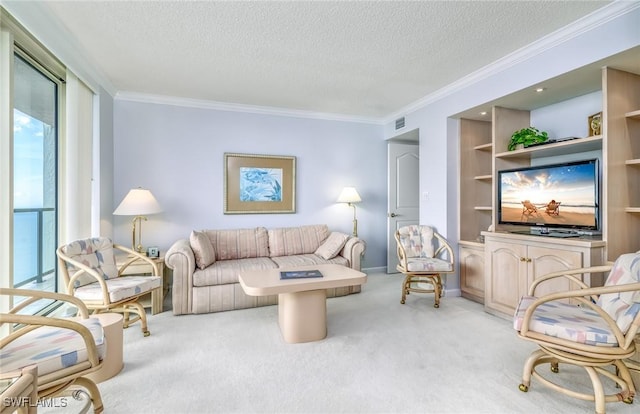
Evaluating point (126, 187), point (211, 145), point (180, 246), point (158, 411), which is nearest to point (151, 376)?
point (158, 411)

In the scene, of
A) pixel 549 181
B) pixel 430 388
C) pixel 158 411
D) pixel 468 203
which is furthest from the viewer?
pixel 468 203

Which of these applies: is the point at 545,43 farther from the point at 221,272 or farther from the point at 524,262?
the point at 221,272

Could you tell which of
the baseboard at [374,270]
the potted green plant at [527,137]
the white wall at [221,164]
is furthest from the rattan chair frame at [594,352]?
the white wall at [221,164]

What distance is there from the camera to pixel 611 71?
2.36m

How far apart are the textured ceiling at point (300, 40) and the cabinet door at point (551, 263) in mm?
1840

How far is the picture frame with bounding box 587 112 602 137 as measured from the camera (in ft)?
8.43

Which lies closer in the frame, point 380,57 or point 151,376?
point 151,376

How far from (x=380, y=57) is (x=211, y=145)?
98.6 inches

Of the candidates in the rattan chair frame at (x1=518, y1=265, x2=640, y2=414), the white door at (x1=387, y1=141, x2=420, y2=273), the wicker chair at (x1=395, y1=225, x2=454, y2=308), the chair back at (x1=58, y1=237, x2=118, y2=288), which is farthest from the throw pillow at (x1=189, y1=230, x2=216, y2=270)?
the rattan chair frame at (x1=518, y1=265, x2=640, y2=414)

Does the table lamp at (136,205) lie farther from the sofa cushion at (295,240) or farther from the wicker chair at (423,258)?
the wicker chair at (423,258)

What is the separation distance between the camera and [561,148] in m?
2.84

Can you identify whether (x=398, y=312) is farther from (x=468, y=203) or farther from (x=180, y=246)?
(x=180, y=246)

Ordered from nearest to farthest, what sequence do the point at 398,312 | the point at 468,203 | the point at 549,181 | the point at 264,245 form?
the point at 549,181 → the point at 398,312 → the point at 468,203 → the point at 264,245

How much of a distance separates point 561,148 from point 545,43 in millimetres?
964
